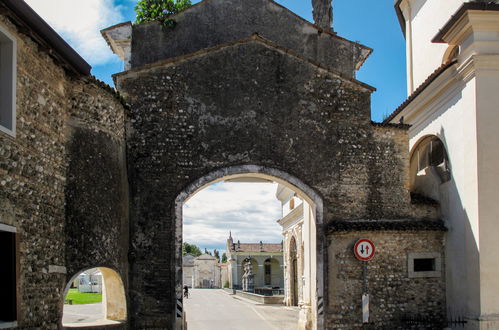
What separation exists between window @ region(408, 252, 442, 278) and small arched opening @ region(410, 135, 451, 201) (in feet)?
5.91

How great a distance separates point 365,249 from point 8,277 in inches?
363

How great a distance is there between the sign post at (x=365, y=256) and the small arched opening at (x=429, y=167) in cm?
297

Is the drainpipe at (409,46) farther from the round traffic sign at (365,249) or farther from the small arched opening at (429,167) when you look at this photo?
the round traffic sign at (365,249)

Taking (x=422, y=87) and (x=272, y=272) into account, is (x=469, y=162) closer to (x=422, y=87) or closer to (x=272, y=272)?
(x=422, y=87)

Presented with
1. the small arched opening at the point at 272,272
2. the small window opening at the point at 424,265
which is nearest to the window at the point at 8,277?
the small window opening at the point at 424,265

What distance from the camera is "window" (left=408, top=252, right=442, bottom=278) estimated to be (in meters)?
15.8

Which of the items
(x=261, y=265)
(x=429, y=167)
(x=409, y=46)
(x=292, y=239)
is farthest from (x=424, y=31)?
(x=261, y=265)

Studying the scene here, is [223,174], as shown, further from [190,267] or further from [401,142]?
[190,267]

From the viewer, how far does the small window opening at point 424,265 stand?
636 inches

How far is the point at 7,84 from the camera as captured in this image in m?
9.40

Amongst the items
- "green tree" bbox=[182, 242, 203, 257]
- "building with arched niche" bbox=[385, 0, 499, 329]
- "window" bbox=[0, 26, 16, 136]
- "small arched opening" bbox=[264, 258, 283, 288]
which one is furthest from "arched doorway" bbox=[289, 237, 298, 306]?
"green tree" bbox=[182, 242, 203, 257]

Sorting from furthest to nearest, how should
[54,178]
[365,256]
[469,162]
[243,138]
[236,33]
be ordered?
[236,33]
[243,138]
[365,256]
[469,162]
[54,178]

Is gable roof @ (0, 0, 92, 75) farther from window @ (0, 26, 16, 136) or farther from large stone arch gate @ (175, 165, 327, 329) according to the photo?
large stone arch gate @ (175, 165, 327, 329)

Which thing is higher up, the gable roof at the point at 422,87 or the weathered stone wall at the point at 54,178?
the gable roof at the point at 422,87
